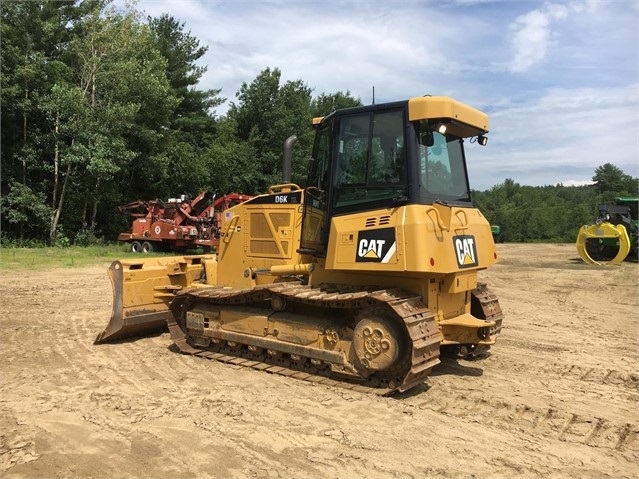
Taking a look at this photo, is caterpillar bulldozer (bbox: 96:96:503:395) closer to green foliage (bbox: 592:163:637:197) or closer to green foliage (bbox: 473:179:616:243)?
green foliage (bbox: 473:179:616:243)

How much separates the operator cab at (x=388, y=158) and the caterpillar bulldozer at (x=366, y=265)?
13 millimetres

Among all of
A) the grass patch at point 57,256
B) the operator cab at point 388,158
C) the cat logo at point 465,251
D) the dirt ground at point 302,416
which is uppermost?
the operator cab at point 388,158

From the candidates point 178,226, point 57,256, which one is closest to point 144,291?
point 57,256

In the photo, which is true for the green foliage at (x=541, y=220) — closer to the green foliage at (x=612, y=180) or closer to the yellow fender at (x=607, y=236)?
the green foliage at (x=612, y=180)

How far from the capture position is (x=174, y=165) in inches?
1091

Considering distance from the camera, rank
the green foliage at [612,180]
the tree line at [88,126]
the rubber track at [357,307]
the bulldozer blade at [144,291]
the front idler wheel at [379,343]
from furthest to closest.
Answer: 1. the green foliage at [612,180]
2. the tree line at [88,126]
3. the bulldozer blade at [144,291]
4. the front idler wheel at [379,343]
5. the rubber track at [357,307]

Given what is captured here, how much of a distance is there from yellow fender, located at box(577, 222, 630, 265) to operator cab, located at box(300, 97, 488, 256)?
15.5 meters

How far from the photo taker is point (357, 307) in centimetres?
539

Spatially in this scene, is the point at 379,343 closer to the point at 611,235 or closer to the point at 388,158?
the point at 388,158

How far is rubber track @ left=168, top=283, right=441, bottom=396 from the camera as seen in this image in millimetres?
4887

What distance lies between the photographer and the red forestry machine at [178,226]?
20.3 m

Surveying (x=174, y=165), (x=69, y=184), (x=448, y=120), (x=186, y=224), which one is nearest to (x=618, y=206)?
(x=186, y=224)

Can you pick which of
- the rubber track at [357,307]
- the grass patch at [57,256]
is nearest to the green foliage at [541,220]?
the grass patch at [57,256]

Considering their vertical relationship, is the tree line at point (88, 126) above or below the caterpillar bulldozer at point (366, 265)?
above
